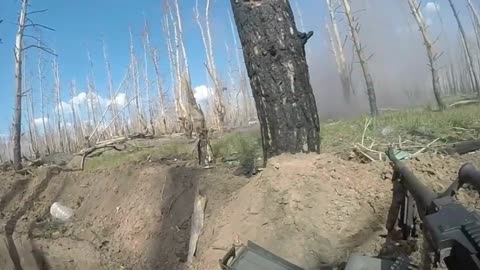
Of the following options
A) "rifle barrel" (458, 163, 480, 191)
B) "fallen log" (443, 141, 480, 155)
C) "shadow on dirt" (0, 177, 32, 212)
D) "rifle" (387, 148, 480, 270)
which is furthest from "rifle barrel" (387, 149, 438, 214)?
"shadow on dirt" (0, 177, 32, 212)

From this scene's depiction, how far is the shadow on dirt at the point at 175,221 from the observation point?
14.0 feet

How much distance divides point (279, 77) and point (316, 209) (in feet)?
4.06

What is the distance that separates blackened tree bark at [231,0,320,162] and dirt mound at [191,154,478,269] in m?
0.27

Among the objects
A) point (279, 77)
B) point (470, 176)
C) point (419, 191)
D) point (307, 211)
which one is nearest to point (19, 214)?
point (279, 77)

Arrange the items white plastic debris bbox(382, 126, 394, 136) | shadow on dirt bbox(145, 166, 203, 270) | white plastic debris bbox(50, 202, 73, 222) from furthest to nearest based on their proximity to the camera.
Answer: white plastic debris bbox(50, 202, 73, 222)
white plastic debris bbox(382, 126, 394, 136)
shadow on dirt bbox(145, 166, 203, 270)

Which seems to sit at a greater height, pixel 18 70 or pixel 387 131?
pixel 18 70

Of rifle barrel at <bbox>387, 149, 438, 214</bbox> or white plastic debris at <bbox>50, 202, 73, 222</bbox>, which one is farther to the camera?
white plastic debris at <bbox>50, 202, 73, 222</bbox>

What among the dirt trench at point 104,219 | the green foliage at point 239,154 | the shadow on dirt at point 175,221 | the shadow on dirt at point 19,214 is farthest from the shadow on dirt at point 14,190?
the shadow on dirt at point 175,221

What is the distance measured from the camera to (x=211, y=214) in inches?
158

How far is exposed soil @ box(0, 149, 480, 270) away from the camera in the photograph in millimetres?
3072

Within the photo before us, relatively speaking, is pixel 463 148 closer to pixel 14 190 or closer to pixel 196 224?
pixel 196 224

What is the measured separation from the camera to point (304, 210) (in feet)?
10.5

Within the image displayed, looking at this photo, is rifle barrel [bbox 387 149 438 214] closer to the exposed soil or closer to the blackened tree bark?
the exposed soil

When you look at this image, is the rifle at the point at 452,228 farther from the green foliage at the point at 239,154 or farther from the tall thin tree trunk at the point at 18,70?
the tall thin tree trunk at the point at 18,70
